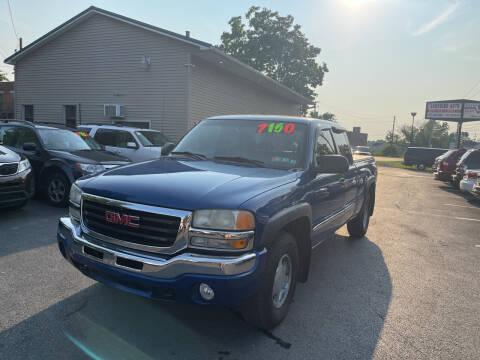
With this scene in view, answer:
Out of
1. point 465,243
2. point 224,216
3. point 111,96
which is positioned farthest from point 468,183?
point 111,96

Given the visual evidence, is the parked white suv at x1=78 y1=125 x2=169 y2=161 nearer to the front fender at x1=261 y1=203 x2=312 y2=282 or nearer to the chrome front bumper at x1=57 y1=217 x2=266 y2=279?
the front fender at x1=261 y1=203 x2=312 y2=282

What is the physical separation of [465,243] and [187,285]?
5705 millimetres

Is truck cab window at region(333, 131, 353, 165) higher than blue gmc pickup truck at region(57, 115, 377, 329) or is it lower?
higher

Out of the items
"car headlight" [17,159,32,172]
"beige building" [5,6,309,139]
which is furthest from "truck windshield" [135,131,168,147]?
"car headlight" [17,159,32,172]

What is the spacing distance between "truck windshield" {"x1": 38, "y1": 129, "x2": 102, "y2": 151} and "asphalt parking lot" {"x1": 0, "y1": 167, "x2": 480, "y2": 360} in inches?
114

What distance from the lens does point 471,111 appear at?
33406mm

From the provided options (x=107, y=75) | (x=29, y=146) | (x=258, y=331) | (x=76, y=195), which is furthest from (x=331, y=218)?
(x=107, y=75)

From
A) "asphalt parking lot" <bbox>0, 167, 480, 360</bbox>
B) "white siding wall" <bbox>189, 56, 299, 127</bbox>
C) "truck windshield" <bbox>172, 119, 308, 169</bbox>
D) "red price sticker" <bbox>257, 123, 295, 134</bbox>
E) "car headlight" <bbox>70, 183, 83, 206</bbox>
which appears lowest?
"asphalt parking lot" <bbox>0, 167, 480, 360</bbox>

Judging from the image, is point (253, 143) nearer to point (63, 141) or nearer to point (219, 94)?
point (63, 141)

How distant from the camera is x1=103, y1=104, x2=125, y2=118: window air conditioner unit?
48.3 ft

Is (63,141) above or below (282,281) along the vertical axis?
above

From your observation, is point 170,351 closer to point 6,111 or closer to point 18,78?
point 18,78

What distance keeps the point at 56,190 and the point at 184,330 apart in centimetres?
536

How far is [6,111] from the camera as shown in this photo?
27.4 meters
